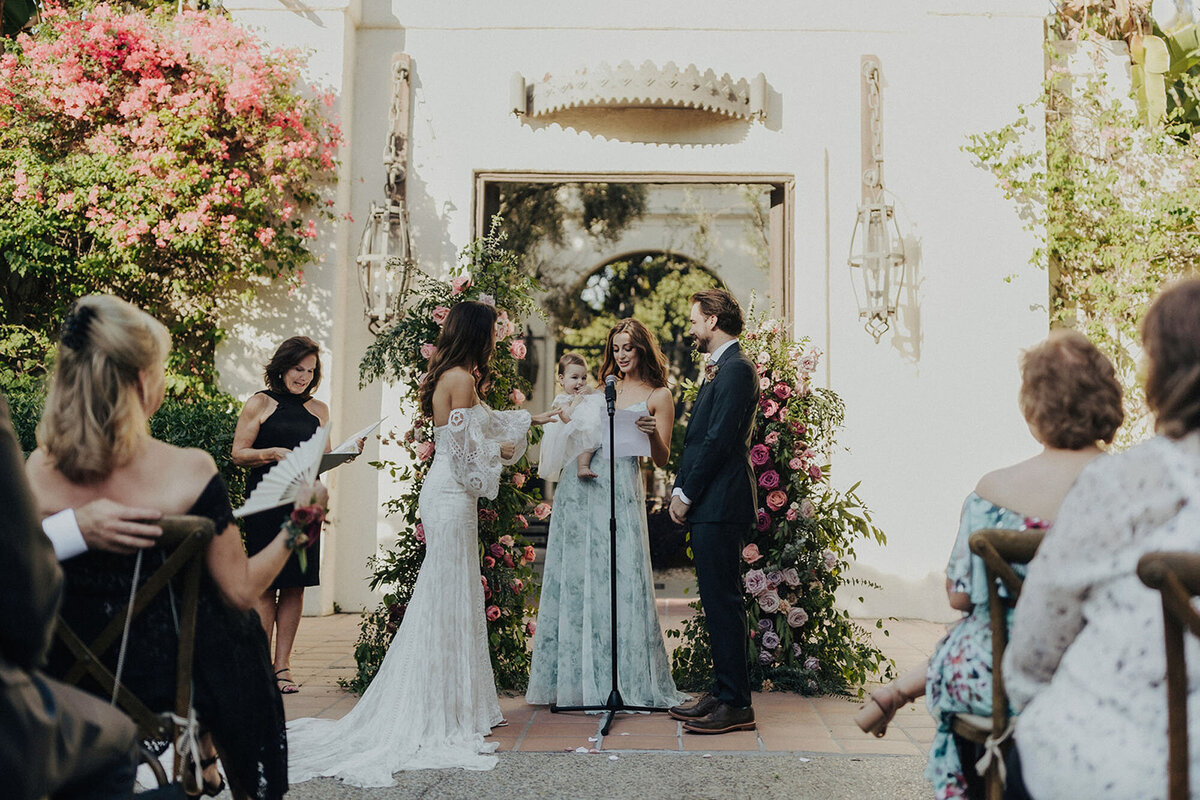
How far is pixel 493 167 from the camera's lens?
7.55 metres

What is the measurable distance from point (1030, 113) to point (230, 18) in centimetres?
597

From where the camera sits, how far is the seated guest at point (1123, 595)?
1.67 m

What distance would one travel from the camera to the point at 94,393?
2.12 metres

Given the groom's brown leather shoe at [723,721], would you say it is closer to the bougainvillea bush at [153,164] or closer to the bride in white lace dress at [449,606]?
the bride in white lace dress at [449,606]

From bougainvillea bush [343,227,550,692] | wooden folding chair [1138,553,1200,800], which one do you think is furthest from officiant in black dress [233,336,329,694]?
wooden folding chair [1138,553,1200,800]

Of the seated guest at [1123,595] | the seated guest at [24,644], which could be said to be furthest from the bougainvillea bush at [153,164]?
the seated guest at [1123,595]

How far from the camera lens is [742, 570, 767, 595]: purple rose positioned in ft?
16.6

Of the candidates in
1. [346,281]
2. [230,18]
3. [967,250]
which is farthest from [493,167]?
[967,250]

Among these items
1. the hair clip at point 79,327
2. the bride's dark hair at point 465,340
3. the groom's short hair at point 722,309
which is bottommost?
the hair clip at point 79,327

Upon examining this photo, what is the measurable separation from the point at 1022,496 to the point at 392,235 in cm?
576

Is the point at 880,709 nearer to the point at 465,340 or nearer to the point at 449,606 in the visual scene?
the point at 449,606

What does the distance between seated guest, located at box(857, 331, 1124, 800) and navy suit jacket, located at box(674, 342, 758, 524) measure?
1974mm

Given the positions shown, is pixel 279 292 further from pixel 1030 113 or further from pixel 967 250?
pixel 1030 113

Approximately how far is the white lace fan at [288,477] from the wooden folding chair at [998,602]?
1.52 meters
